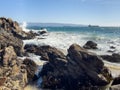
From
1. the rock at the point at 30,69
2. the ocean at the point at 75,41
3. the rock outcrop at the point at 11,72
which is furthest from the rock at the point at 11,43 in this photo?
the rock outcrop at the point at 11,72

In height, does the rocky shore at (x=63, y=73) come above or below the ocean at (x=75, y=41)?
above

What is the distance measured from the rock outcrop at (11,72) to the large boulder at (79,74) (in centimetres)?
165

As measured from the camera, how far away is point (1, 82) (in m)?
17.3

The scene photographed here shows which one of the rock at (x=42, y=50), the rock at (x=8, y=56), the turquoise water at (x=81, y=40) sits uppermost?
the rock at (x=8, y=56)

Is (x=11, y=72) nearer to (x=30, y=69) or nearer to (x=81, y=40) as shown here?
(x=30, y=69)

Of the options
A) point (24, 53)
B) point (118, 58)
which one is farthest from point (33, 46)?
point (118, 58)

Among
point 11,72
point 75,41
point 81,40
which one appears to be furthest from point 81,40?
point 11,72

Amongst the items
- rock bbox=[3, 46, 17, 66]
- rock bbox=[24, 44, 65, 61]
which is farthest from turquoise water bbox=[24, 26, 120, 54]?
rock bbox=[3, 46, 17, 66]

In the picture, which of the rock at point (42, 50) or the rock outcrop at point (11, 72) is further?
the rock at point (42, 50)

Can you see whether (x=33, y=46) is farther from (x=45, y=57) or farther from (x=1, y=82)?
(x=1, y=82)

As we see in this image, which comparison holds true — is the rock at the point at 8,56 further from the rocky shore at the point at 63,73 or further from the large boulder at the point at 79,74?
the large boulder at the point at 79,74

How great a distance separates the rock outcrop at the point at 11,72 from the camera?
1772 cm

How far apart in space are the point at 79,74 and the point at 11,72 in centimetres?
446

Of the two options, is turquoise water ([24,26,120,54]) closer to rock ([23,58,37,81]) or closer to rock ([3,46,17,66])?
rock ([23,58,37,81])
